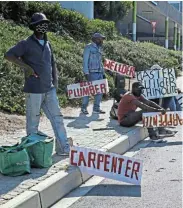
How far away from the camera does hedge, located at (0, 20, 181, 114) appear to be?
10.9 meters

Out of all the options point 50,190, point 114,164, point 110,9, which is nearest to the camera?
point 50,190

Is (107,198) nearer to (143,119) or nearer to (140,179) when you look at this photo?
(140,179)

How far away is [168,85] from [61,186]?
557cm

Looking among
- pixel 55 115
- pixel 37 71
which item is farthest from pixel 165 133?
pixel 37 71

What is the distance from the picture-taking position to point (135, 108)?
9445 mm

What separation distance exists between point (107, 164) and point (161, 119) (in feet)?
10.1

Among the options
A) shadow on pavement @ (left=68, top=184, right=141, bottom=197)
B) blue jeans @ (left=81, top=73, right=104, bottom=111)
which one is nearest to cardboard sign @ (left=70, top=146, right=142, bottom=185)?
shadow on pavement @ (left=68, top=184, right=141, bottom=197)

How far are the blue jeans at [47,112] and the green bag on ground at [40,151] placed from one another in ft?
1.40

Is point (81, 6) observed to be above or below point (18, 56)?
above

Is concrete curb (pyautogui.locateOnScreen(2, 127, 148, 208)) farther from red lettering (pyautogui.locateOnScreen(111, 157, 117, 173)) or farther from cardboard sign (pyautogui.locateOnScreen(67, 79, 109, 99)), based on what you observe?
cardboard sign (pyautogui.locateOnScreen(67, 79, 109, 99))

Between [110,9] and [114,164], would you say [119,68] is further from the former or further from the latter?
[110,9]

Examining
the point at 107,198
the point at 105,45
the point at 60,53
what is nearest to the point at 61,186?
the point at 107,198

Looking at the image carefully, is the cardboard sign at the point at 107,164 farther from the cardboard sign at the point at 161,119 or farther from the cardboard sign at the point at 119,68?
the cardboard sign at the point at 119,68

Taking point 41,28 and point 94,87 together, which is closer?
point 41,28
